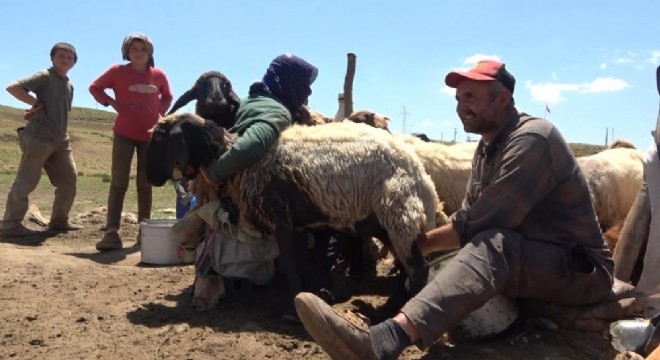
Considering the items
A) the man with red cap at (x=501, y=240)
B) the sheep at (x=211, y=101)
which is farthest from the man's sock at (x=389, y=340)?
the sheep at (x=211, y=101)

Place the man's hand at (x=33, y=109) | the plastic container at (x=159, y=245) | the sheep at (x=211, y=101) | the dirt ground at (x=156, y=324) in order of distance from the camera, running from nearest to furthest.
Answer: the dirt ground at (x=156, y=324) → the sheep at (x=211, y=101) → the plastic container at (x=159, y=245) → the man's hand at (x=33, y=109)

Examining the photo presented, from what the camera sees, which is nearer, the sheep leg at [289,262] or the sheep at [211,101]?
the sheep leg at [289,262]

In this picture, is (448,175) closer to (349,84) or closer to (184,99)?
(184,99)

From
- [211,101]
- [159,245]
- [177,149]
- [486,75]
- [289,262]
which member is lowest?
[159,245]

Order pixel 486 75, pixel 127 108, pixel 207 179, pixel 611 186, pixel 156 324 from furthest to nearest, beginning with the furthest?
pixel 127 108 < pixel 611 186 < pixel 207 179 < pixel 156 324 < pixel 486 75

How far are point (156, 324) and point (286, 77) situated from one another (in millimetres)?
2234

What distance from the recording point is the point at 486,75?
3.58m

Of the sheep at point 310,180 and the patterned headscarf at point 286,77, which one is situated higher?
the patterned headscarf at point 286,77

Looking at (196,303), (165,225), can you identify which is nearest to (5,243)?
(165,225)

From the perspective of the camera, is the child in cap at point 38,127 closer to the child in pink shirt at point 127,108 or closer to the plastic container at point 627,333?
the child in pink shirt at point 127,108

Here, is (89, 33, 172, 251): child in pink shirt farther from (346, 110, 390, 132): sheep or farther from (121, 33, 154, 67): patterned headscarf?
(346, 110, 390, 132): sheep

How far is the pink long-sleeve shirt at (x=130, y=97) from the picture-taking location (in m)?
7.24

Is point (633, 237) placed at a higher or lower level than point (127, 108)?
lower

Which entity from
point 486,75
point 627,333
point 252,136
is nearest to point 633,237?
point 627,333
